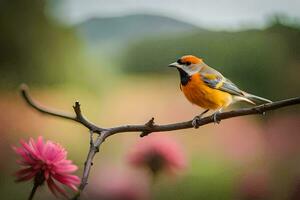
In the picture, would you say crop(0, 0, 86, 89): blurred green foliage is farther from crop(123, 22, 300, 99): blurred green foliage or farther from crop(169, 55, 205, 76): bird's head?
crop(169, 55, 205, 76): bird's head

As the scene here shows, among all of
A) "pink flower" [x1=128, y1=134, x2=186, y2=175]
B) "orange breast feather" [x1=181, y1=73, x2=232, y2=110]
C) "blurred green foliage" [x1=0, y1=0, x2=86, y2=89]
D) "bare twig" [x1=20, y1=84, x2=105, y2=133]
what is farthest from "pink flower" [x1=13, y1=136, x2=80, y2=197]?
"blurred green foliage" [x1=0, y1=0, x2=86, y2=89]

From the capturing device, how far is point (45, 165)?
634 millimetres

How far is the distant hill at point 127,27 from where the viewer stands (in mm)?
1092

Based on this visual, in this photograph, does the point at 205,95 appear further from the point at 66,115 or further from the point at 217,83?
the point at 66,115

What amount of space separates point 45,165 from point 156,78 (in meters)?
0.50

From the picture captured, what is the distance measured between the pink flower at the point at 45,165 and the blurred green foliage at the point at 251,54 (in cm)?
46

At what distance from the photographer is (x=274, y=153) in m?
1.04

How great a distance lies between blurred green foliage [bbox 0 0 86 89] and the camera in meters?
1.18

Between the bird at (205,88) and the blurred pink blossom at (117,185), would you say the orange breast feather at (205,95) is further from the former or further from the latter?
the blurred pink blossom at (117,185)

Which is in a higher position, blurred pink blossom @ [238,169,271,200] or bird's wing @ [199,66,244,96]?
bird's wing @ [199,66,244,96]

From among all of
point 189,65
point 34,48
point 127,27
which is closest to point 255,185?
point 189,65

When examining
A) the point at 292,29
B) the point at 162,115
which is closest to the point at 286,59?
the point at 292,29

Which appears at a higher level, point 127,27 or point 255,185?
point 127,27

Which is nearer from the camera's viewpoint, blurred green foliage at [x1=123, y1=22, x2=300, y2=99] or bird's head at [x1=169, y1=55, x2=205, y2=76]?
bird's head at [x1=169, y1=55, x2=205, y2=76]
